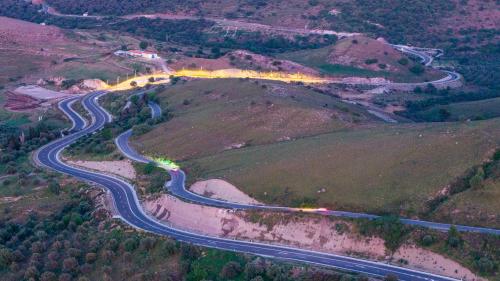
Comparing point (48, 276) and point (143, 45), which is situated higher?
point (48, 276)

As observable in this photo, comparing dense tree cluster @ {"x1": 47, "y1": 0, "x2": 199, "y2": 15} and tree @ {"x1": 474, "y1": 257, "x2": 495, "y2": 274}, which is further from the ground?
tree @ {"x1": 474, "y1": 257, "x2": 495, "y2": 274}

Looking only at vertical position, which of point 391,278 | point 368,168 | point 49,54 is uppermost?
point 368,168

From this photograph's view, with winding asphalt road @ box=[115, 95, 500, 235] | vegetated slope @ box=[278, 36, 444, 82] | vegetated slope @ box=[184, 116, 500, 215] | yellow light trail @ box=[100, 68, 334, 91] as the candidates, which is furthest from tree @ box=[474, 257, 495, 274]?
vegetated slope @ box=[278, 36, 444, 82]

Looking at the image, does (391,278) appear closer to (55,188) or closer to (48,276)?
(48,276)

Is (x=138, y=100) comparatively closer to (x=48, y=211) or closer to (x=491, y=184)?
(x=48, y=211)

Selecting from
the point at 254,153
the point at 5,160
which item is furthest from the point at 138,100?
the point at 254,153

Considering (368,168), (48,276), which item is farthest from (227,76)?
(48,276)

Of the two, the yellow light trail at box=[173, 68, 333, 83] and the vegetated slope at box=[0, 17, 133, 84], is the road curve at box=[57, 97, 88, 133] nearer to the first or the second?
the vegetated slope at box=[0, 17, 133, 84]
